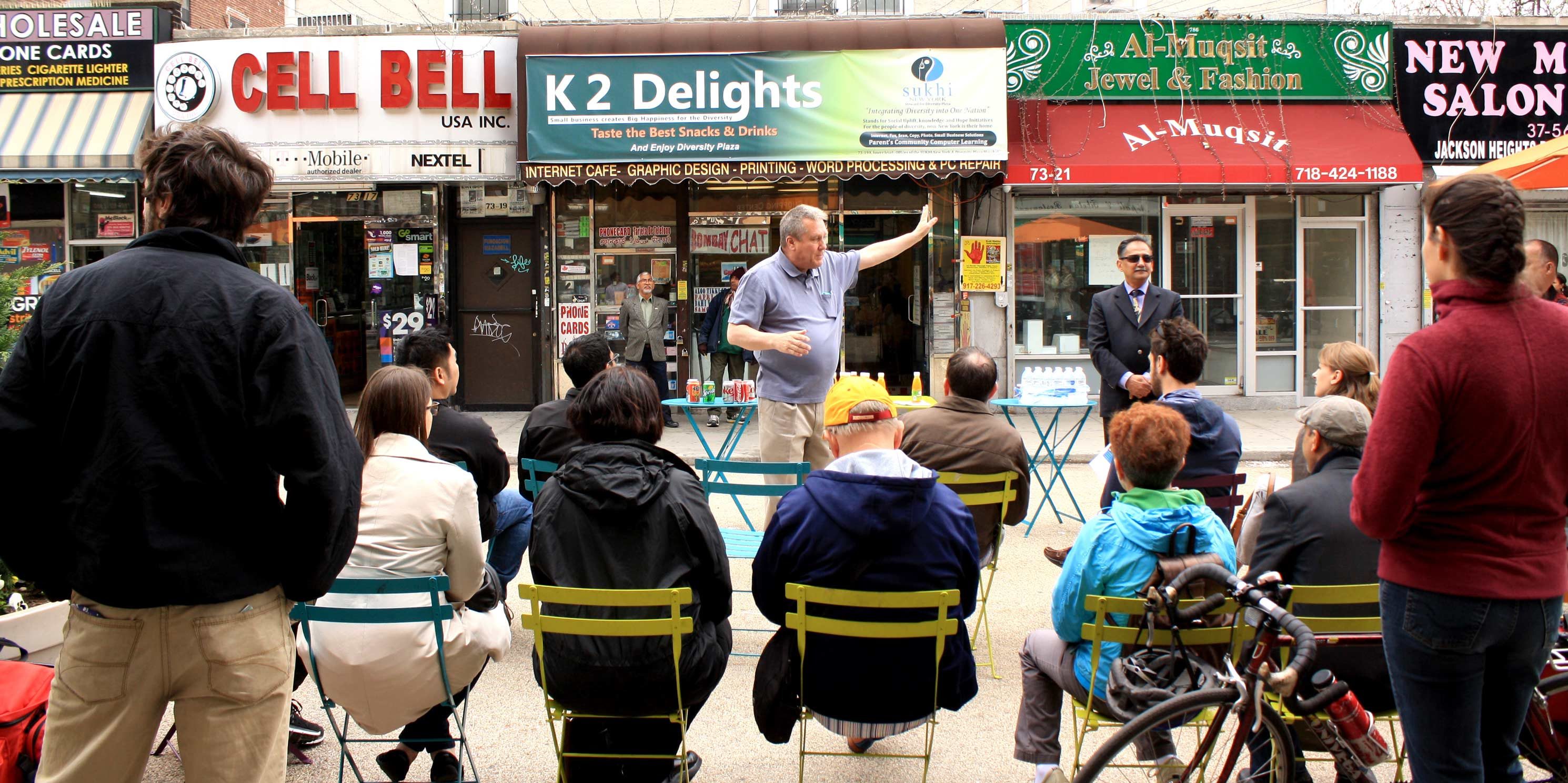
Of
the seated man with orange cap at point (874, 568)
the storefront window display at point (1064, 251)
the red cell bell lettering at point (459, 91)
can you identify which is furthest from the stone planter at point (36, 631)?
the storefront window display at point (1064, 251)

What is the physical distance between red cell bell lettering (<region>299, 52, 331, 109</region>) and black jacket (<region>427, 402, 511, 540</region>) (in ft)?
31.1

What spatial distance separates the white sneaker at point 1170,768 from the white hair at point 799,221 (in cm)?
351

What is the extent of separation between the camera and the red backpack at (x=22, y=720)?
3.12 m

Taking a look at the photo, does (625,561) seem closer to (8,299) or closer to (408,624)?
(408,624)

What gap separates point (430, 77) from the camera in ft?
42.7

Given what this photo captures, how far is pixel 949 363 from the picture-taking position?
5.23 metres

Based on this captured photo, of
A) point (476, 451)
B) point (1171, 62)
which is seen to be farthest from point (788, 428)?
point (1171, 62)

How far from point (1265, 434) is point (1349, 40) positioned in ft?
16.3

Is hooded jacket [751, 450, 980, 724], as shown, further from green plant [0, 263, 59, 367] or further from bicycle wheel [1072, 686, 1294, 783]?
green plant [0, 263, 59, 367]

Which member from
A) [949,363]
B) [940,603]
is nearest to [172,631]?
[940,603]

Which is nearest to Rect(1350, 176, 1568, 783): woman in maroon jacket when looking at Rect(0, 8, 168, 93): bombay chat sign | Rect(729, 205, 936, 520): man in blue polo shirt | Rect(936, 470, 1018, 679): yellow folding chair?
Rect(936, 470, 1018, 679): yellow folding chair

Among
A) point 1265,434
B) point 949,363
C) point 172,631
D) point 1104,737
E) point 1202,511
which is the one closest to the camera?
point 172,631

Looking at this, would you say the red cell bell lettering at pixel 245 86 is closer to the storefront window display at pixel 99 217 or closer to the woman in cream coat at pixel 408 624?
the storefront window display at pixel 99 217

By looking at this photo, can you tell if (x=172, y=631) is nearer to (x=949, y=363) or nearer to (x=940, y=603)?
(x=940, y=603)
